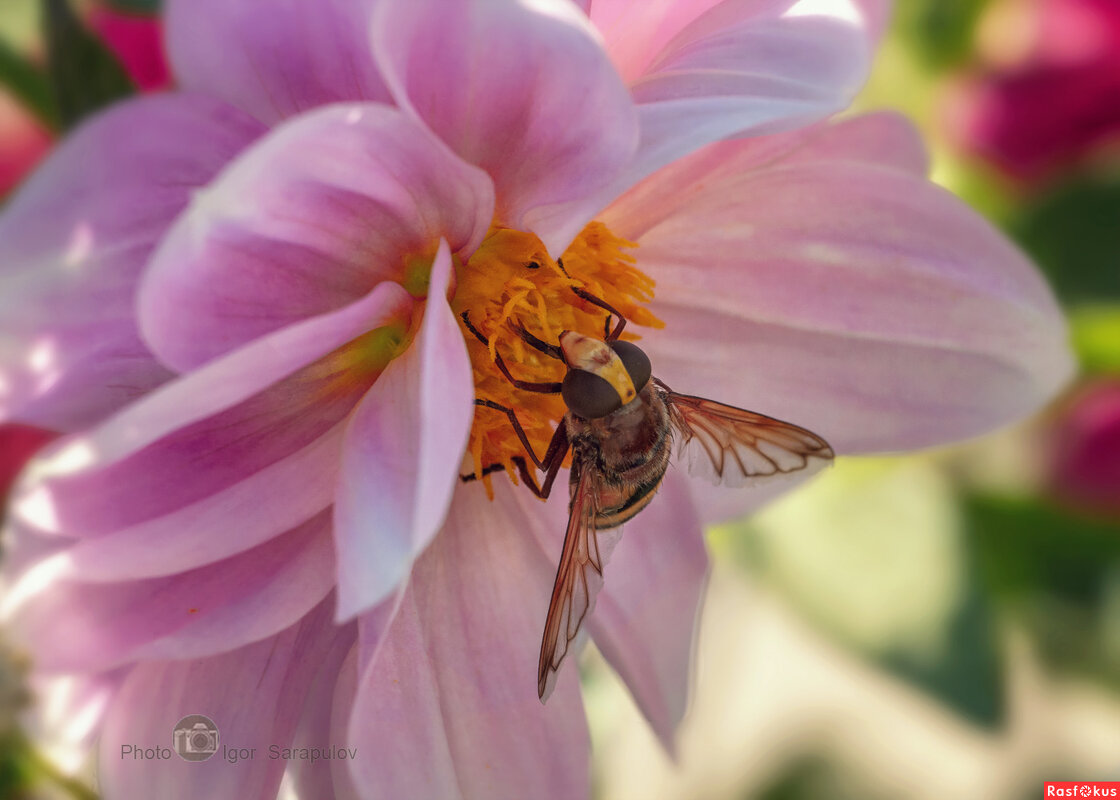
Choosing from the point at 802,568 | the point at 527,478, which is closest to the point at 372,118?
the point at 527,478

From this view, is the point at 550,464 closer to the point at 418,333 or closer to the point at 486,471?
the point at 486,471

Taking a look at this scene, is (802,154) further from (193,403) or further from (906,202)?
(193,403)

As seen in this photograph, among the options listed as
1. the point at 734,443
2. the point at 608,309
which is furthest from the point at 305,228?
the point at 734,443

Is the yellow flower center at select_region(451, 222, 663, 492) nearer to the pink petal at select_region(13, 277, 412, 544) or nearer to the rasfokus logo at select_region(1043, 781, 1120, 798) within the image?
the pink petal at select_region(13, 277, 412, 544)

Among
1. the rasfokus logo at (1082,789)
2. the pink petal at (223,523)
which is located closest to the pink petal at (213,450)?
the pink petal at (223,523)

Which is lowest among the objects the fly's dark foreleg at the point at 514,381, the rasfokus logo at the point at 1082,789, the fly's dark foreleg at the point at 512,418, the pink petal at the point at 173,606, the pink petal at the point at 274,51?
the rasfokus logo at the point at 1082,789

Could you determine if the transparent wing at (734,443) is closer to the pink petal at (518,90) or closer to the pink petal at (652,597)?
the pink petal at (652,597)

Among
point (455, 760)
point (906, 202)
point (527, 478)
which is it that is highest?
point (906, 202)

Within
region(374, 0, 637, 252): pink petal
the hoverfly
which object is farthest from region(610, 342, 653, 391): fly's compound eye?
region(374, 0, 637, 252): pink petal
